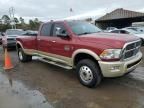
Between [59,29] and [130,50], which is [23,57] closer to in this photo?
[59,29]

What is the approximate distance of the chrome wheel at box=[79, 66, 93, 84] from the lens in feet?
18.9

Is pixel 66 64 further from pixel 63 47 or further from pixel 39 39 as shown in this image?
pixel 39 39

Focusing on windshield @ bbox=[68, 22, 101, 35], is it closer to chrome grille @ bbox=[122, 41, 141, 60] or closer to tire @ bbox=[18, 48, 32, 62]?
chrome grille @ bbox=[122, 41, 141, 60]

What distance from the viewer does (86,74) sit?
5.85 m

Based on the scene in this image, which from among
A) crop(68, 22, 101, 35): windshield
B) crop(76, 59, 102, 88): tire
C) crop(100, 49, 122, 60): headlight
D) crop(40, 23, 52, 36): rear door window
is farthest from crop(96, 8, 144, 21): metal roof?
crop(100, 49, 122, 60): headlight

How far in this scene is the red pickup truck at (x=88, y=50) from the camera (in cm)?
527

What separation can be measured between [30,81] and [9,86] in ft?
2.28

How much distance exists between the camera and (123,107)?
4.58 m

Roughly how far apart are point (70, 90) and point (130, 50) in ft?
6.48

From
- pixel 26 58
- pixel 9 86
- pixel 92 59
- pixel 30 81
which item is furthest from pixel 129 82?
pixel 26 58

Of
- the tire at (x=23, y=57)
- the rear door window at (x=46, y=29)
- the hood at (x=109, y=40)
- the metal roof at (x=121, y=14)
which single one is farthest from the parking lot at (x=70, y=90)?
the metal roof at (x=121, y=14)

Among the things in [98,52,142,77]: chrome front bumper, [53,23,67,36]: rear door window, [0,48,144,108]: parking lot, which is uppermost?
[53,23,67,36]: rear door window

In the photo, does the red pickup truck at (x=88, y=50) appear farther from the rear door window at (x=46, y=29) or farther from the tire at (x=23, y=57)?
the tire at (x=23, y=57)

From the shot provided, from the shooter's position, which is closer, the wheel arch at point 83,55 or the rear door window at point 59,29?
the wheel arch at point 83,55
